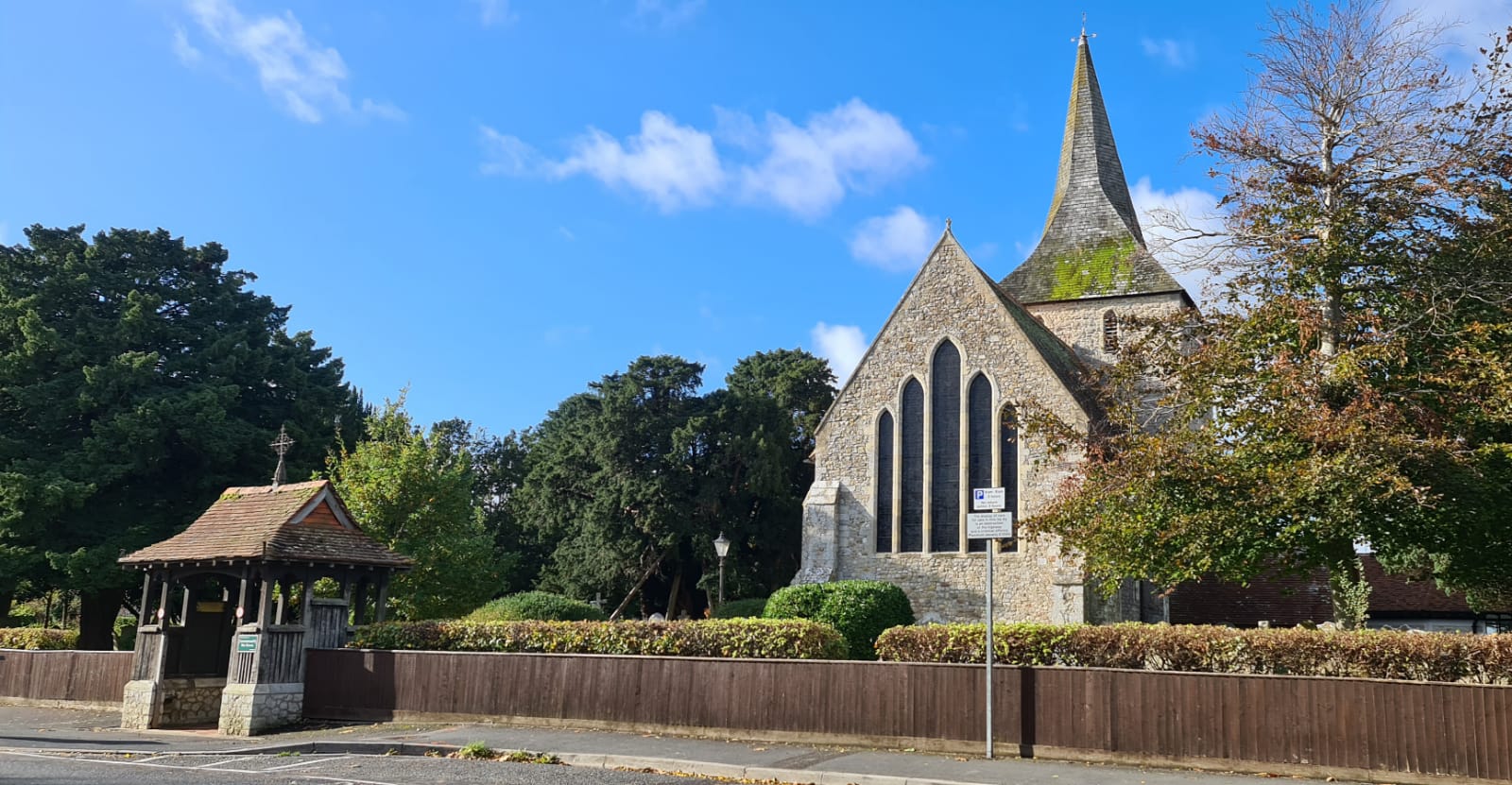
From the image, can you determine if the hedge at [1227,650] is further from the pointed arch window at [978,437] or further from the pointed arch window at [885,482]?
the pointed arch window at [885,482]

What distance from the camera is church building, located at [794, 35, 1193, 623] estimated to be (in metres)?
24.3

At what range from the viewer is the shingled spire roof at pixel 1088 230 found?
31234 millimetres

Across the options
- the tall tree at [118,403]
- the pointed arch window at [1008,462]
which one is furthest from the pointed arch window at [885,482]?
the tall tree at [118,403]

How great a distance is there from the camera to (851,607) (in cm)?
2183

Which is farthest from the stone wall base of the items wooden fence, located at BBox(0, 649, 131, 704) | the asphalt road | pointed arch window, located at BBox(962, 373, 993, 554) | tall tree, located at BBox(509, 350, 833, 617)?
tall tree, located at BBox(509, 350, 833, 617)

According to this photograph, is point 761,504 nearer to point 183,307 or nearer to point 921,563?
point 921,563

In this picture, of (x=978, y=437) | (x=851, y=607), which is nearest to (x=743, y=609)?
(x=851, y=607)

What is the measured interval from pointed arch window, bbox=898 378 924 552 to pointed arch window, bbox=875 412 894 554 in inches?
12.0

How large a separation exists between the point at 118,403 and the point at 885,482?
864 inches

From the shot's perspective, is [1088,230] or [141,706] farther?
[1088,230]

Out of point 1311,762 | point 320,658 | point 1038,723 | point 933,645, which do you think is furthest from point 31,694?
point 1311,762

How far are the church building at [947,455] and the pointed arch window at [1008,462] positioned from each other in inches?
1.2

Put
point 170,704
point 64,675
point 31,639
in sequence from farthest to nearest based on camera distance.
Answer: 1. point 31,639
2. point 64,675
3. point 170,704

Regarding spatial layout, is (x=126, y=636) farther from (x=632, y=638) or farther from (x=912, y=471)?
(x=632, y=638)
